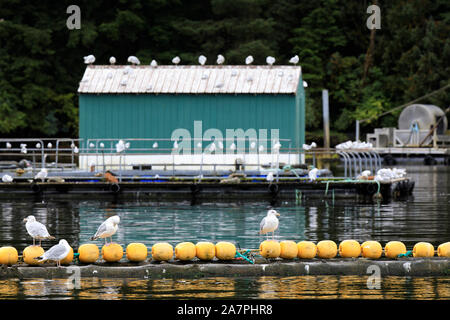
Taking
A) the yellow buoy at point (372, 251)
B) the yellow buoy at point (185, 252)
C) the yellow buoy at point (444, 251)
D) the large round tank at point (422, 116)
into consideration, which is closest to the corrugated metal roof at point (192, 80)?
the yellow buoy at point (444, 251)

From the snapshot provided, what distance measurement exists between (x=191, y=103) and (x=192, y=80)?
3.46 ft

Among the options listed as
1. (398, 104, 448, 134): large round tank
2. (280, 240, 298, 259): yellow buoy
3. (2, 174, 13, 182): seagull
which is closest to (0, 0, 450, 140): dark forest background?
(398, 104, 448, 134): large round tank

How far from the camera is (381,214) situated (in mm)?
24688

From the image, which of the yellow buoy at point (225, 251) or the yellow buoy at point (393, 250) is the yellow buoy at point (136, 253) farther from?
the yellow buoy at point (393, 250)

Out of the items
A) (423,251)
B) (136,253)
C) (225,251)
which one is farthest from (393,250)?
(136,253)

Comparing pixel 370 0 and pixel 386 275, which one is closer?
pixel 386 275

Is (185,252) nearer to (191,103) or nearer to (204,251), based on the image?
(204,251)

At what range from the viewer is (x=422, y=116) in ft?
191

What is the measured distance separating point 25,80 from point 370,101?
22340 millimetres

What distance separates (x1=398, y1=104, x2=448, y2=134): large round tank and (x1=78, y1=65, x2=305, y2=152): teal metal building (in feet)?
75.6

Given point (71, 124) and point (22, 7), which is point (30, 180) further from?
point (22, 7)

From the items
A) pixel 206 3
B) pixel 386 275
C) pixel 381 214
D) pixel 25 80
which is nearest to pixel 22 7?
pixel 25 80

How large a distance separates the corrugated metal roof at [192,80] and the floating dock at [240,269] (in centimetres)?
2149

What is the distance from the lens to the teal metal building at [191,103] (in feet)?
118
